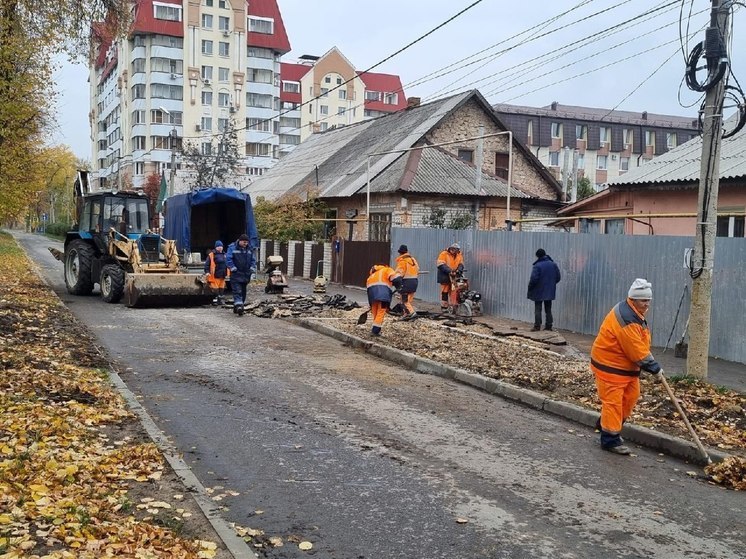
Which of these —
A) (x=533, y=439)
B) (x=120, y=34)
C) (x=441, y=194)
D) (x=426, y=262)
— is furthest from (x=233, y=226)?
(x=533, y=439)

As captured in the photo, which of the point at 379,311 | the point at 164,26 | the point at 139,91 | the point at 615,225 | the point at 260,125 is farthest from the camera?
the point at 260,125

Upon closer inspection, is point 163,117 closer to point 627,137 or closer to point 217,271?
point 627,137

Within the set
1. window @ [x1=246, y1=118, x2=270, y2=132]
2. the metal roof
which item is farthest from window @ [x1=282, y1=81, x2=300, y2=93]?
the metal roof

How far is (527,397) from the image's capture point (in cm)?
961

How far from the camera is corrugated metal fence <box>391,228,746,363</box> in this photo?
40.4 ft

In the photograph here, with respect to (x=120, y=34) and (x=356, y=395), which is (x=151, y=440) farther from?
(x=120, y=34)

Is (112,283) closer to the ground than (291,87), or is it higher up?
closer to the ground

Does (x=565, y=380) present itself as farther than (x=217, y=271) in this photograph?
No

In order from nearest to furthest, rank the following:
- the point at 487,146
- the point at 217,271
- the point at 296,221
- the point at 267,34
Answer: the point at 217,271
the point at 487,146
the point at 296,221
the point at 267,34

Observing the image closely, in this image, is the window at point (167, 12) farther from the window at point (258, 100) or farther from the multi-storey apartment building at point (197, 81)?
the window at point (258, 100)

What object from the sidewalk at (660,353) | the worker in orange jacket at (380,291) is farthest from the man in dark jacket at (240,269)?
the worker in orange jacket at (380,291)

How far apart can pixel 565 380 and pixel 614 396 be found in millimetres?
2987


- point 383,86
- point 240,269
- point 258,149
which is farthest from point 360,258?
point 383,86

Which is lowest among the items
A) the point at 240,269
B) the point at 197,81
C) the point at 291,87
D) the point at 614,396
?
the point at 614,396
